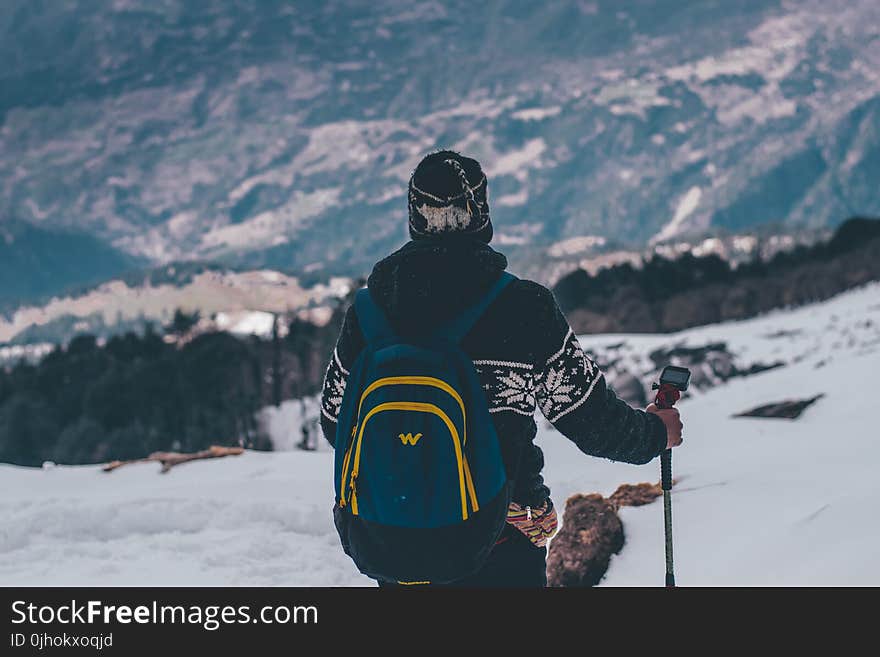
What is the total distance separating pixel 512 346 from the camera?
432 cm

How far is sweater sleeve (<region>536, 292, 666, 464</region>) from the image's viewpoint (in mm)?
4406

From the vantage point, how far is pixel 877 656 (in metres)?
4.29

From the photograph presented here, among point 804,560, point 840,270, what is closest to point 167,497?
point 804,560

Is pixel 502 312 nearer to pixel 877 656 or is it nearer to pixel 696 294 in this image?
pixel 877 656

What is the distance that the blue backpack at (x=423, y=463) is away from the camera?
13.5 feet

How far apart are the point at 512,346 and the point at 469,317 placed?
202 mm

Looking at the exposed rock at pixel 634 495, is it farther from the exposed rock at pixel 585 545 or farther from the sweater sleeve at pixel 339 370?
the sweater sleeve at pixel 339 370

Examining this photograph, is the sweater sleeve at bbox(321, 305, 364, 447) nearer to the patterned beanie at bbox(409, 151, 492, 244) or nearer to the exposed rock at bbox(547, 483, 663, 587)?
the patterned beanie at bbox(409, 151, 492, 244)

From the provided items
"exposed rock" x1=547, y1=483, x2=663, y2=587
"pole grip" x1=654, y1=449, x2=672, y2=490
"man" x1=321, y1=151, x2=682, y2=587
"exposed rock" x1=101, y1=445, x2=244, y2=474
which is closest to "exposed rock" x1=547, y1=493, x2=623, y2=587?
"exposed rock" x1=547, y1=483, x2=663, y2=587

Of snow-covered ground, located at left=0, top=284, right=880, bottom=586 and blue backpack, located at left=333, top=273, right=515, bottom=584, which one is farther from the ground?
snow-covered ground, located at left=0, top=284, right=880, bottom=586

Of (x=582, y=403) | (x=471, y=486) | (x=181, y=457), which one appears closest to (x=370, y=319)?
A: (x=471, y=486)

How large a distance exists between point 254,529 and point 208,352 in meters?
111

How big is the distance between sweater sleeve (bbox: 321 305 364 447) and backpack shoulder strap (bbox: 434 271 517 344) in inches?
16.8

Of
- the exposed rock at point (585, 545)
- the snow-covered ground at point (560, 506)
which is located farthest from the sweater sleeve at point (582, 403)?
the exposed rock at point (585, 545)
